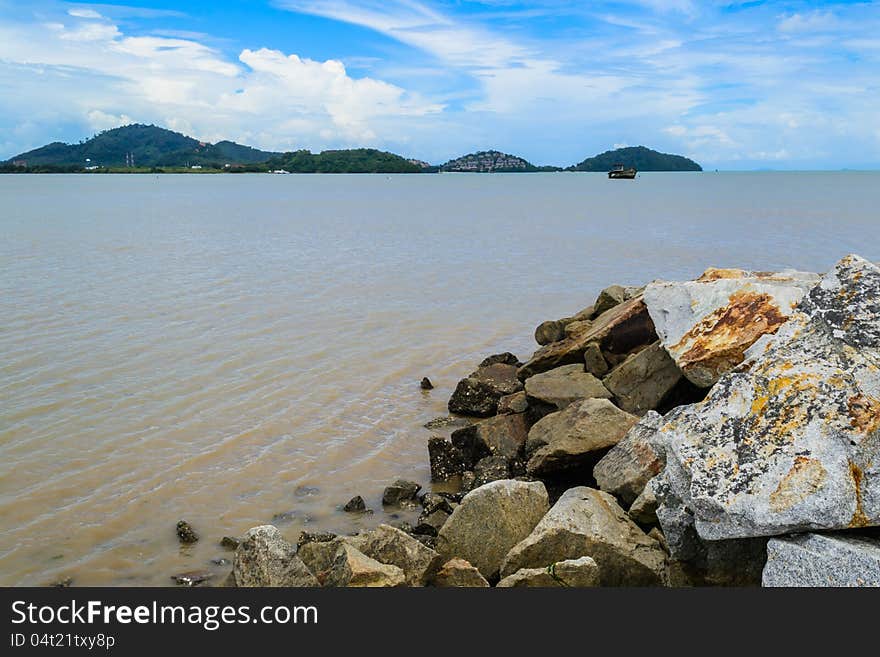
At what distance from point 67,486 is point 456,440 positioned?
235 inches

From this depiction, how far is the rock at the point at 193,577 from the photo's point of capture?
366 inches

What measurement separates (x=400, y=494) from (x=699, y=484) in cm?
590

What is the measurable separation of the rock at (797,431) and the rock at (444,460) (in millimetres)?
5497

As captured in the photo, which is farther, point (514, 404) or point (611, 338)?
point (611, 338)

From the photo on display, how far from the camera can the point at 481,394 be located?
15352 millimetres

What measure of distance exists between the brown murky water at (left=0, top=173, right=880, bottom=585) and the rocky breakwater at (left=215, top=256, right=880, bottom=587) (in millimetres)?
2495

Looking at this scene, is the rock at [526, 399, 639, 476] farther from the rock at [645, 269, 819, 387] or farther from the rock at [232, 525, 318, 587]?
the rock at [232, 525, 318, 587]

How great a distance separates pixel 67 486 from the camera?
11.6m

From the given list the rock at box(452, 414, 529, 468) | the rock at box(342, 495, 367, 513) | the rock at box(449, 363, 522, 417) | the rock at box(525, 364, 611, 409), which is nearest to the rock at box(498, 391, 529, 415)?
the rock at box(525, 364, 611, 409)

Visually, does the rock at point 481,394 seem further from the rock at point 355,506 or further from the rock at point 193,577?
the rock at point 193,577

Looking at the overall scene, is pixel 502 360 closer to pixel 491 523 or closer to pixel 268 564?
pixel 491 523

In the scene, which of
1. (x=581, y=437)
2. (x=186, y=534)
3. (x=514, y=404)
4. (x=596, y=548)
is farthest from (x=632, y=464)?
(x=186, y=534)

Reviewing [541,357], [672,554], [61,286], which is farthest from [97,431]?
[61,286]

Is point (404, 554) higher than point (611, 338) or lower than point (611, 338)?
lower
